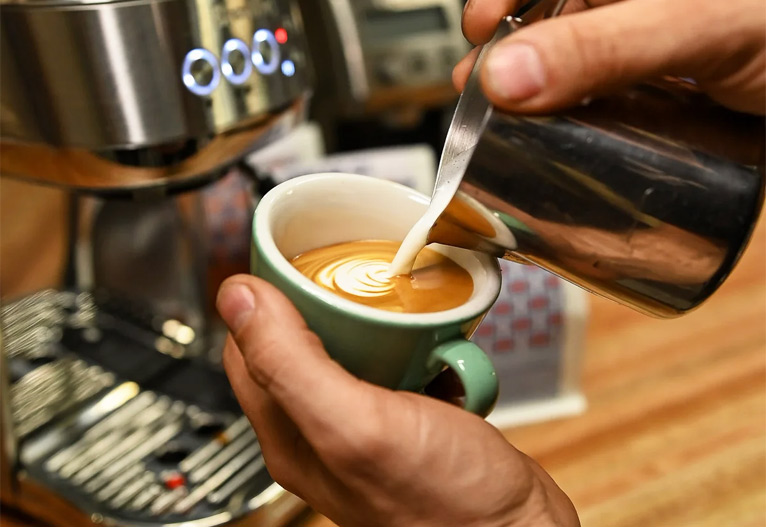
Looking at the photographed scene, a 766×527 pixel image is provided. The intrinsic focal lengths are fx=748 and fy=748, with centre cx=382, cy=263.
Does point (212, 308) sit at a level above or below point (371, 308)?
below

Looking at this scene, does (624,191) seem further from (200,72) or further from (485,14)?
(200,72)

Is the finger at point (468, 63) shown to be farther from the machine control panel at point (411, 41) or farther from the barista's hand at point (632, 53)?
the machine control panel at point (411, 41)

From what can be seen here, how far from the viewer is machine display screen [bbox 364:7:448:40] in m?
1.04

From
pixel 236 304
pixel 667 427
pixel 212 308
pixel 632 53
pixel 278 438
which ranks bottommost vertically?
pixel 667 427

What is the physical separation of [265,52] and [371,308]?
1.03 feet

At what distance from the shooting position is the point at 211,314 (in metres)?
0.92

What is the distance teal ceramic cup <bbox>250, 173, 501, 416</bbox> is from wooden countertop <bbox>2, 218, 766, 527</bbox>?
12.6 inches

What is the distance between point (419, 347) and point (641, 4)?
0.21 m

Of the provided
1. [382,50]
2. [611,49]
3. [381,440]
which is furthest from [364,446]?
[382,50]

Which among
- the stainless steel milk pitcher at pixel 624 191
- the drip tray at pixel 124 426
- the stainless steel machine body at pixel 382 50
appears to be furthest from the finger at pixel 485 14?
the stainless steel machine body at pixel 382 50

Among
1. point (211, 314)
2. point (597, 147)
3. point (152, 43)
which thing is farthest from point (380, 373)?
point (211, 314)

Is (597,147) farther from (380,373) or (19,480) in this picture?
(19,480)

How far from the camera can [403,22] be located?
41.9 inches

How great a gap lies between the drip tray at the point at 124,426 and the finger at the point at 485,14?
40cm
